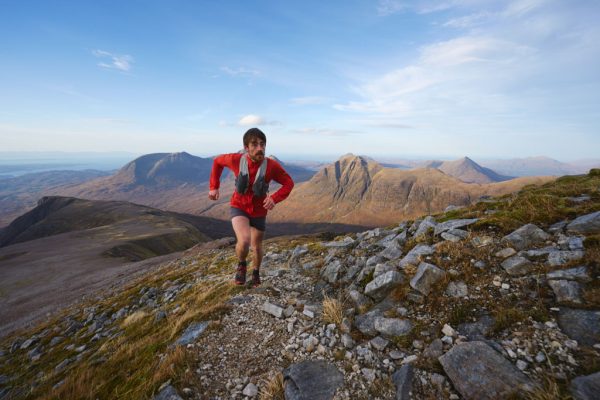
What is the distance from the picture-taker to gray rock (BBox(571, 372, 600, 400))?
2953 mm

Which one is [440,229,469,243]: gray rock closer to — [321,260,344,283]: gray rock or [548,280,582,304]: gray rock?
[548,280,582,304]: gray rock

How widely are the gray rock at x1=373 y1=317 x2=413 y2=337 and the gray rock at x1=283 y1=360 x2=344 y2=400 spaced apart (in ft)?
4.00

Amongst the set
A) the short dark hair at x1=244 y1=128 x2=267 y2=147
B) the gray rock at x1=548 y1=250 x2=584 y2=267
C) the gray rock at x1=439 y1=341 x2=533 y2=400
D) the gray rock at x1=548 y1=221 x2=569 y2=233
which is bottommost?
the gray rock at x1=439 y1=341 x2=533 y2=400

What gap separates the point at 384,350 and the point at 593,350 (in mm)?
2809

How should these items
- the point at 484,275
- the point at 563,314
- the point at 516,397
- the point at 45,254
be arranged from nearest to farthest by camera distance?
1. the point at 516,397
2. the point at 563,314
3. the point at 484,275
4. the point at 45,254

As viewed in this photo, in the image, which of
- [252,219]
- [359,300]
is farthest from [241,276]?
[359,300]

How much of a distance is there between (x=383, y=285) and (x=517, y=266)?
108 inches

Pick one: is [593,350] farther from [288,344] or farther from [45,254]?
[45,254]

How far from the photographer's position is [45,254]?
9275 centimetres

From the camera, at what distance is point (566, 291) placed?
4484 millimetres

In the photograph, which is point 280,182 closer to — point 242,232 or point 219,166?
point 242,232

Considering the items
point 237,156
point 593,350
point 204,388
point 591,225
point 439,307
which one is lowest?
point 204,388

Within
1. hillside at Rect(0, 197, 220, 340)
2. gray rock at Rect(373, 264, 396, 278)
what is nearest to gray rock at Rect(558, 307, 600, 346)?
gray rock at Rect(373, 264, 396, 278)

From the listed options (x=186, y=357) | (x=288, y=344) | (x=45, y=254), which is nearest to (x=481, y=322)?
(x=288, y=344)
